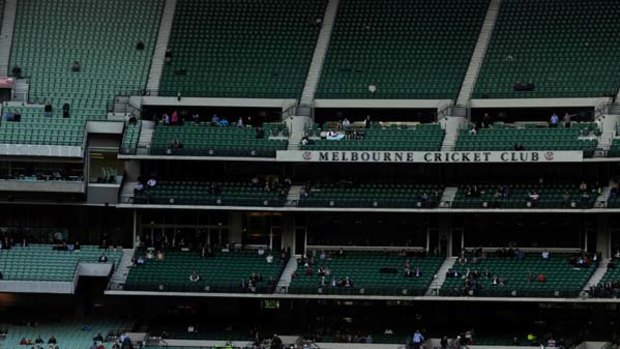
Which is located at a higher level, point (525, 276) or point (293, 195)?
point (293, 195)

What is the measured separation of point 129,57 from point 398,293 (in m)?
20.3

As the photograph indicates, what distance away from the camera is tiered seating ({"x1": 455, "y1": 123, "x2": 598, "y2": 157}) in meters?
76.2

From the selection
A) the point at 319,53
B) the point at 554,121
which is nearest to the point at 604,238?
the point at 554,121

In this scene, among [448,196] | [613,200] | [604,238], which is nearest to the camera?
[613,200]

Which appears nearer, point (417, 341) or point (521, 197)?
point (417, 341)

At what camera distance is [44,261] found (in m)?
78.2

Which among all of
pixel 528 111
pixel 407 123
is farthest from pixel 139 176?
pixel 528 111

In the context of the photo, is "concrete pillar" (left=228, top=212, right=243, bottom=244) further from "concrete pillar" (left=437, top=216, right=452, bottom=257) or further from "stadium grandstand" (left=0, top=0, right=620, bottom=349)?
"concrete pillar" (left=437, top=216, right=452, bottom=257)

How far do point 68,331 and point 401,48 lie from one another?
2218 centimetres

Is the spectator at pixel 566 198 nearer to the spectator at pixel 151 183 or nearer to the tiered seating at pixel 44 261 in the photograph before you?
the spectator at pixel 151 183

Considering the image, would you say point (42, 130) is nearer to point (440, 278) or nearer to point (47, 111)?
point (47, 111)

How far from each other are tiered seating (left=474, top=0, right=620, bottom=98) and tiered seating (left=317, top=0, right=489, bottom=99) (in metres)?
1.50

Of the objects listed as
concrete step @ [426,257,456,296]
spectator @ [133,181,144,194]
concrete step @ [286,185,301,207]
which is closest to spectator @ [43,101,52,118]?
spectator @ [133,181,144,194]

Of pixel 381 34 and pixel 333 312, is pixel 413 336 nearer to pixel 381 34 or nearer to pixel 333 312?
pixel 333 312
